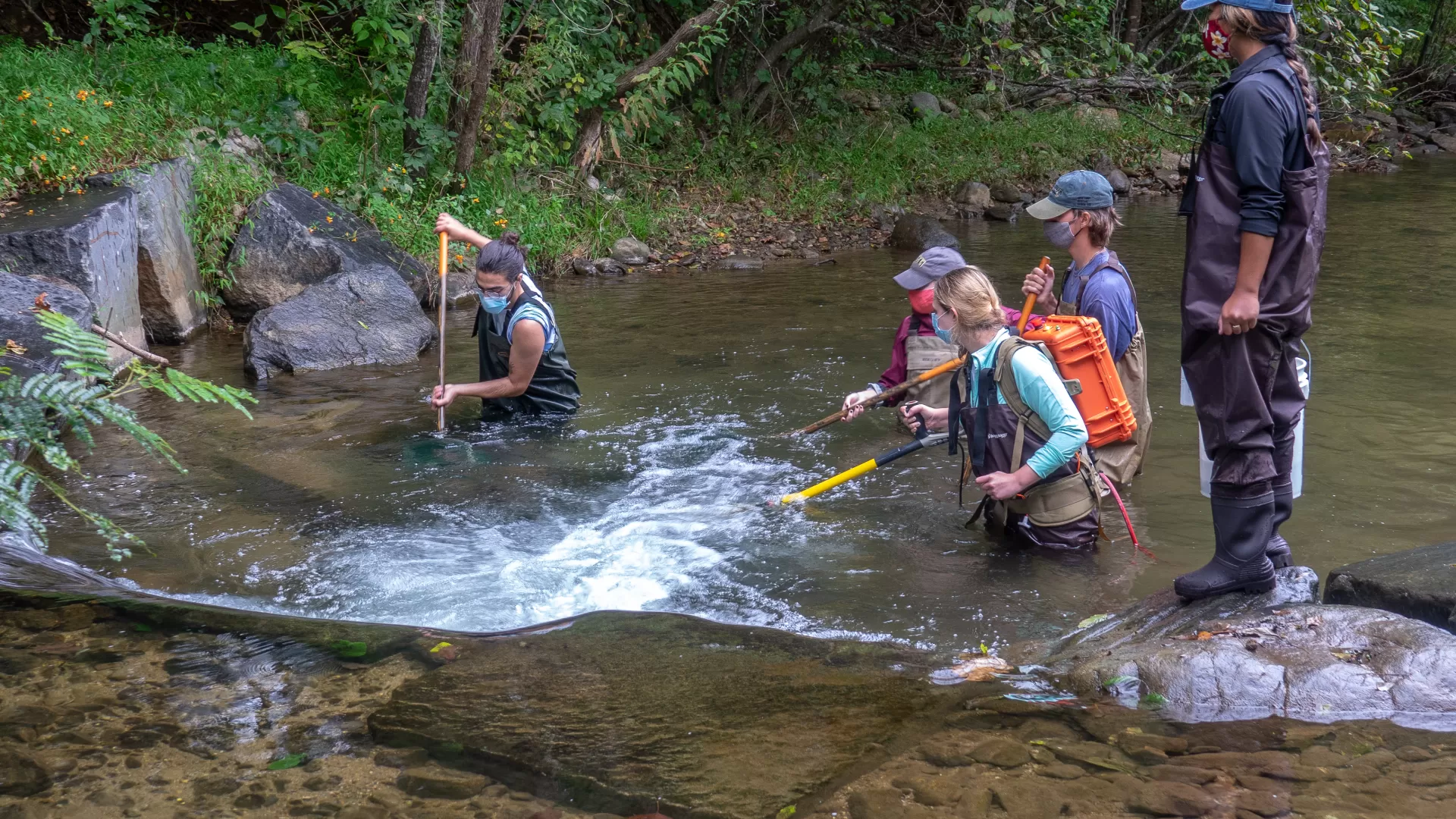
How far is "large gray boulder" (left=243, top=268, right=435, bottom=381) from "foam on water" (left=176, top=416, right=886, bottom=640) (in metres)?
3.21

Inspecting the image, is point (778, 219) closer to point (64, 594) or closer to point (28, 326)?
point (28, 326)

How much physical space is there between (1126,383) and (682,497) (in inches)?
86.6

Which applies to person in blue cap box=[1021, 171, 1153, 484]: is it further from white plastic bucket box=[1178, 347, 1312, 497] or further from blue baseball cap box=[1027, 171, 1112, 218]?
white plastic bucket box=[1178, 347, 1312, 497]

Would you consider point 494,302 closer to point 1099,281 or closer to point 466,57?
point 1099,281

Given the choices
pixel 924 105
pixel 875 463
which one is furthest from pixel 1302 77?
pixel 924 105

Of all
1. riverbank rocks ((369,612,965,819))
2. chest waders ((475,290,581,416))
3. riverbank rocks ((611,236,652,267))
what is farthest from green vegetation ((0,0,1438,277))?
riverbank rocks ((369,612,965,819))

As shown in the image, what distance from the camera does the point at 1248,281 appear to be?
3346 mm

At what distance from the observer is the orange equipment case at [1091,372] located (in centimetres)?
455

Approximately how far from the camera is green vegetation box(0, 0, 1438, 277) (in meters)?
9.76

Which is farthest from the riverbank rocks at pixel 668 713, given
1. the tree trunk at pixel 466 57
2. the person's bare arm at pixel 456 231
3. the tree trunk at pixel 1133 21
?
the tree trunk at pixel 1133 21

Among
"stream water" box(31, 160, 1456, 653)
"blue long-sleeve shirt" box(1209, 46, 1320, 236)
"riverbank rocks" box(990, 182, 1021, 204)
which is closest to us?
"blue long-sleeve shirt" box(1209, 46, 1320, 236)

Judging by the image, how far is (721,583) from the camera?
191 inches

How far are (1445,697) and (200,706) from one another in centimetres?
367

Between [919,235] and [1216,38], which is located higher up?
[1216,38]
